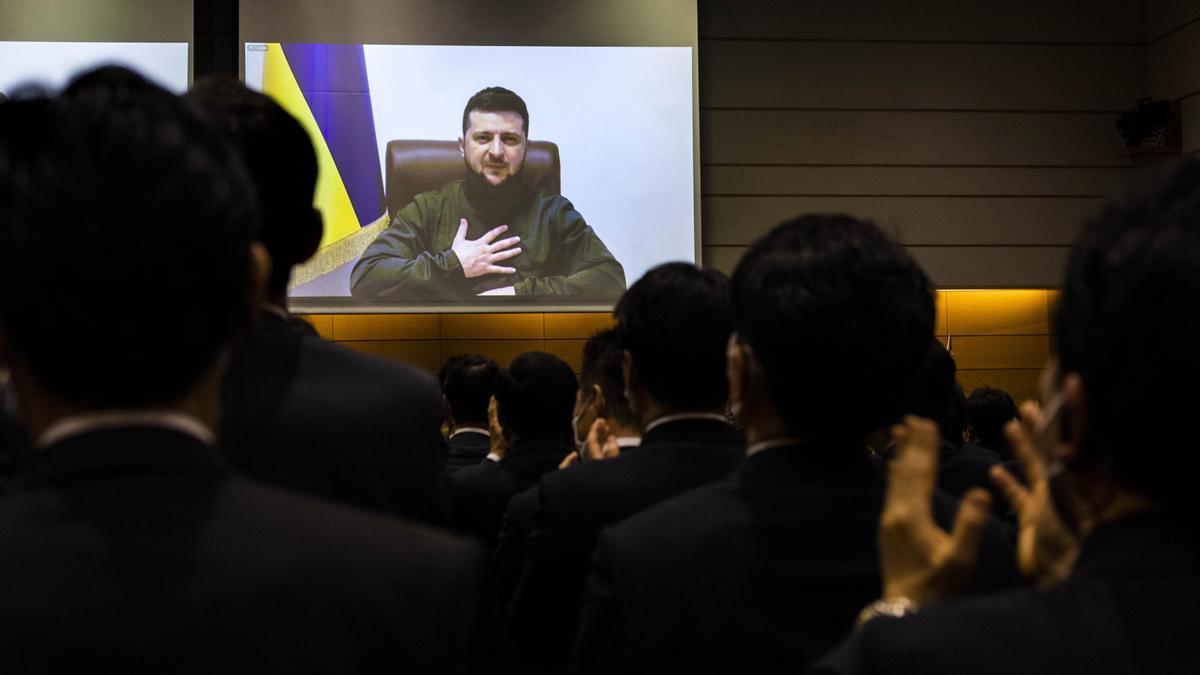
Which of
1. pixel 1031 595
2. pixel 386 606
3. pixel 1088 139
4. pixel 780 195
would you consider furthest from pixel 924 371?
pixel 1088 139

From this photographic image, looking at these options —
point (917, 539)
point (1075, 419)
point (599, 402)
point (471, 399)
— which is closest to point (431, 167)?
point (471, 399)

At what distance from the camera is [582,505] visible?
2.06 m

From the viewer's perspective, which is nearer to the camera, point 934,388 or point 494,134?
point 934,388

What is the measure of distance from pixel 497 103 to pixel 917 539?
7.12m

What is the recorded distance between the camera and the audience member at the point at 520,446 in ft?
11.0

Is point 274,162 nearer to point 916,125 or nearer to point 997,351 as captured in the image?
point 916,125

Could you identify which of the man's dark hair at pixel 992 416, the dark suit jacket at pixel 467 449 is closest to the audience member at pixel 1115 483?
the dark suit jacket at pixel 467 449

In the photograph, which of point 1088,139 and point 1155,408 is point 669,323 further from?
point 1088,139

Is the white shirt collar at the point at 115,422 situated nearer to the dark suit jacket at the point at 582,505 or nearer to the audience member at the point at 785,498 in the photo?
the audience member at the point at 785,498

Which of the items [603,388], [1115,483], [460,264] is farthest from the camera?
[460,264]

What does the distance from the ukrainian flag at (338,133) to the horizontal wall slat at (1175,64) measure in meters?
5.47

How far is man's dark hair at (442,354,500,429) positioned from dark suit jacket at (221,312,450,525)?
280cm

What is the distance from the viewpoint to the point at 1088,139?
29.1 feet

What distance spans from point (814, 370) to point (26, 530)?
2.90 ft
